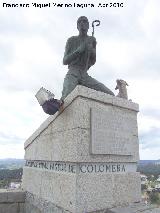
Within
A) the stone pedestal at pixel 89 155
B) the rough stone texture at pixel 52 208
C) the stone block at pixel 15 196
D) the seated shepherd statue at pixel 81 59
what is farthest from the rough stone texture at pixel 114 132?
the stone block at pixel 15 196

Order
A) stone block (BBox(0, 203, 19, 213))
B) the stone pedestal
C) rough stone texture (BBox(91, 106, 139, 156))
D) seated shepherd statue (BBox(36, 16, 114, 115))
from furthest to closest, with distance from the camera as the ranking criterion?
stone block (BBox(0, 203, 19, 213))
seated shepherd statue (BBox(36, 16, 114, 115))
rough stone texture (BBox(91, 106, 139, 156))
the stone pedestal

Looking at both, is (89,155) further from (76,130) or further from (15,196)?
(15,196)

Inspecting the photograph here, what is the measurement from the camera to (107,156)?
5168 mm

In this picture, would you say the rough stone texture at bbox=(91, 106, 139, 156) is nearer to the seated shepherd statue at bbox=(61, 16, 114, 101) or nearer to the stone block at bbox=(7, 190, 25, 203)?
the seated shepherd statue at bbox=(61, 16, 114, 101)

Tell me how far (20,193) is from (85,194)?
2789 mm

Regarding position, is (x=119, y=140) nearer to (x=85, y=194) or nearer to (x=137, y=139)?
(x=137, y=139)

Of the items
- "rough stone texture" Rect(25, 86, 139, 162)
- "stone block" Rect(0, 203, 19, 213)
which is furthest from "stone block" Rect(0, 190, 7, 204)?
"rough stone texture" Rect(25, 86, 139, 162)

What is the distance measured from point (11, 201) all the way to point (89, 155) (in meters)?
3.03

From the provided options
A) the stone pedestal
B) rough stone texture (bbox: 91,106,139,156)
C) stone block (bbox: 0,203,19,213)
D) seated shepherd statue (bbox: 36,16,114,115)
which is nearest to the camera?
the stone pedestal

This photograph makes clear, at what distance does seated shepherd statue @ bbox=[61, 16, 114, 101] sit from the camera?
6.05 metres

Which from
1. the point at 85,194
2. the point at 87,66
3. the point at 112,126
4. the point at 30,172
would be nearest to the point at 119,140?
the point at 112,126

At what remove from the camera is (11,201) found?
22.0 feet

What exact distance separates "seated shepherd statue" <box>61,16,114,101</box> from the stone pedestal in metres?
0.71

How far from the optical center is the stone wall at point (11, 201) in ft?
21.9
